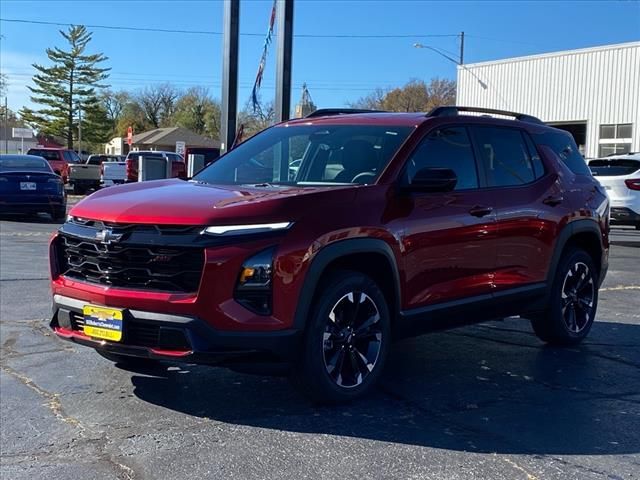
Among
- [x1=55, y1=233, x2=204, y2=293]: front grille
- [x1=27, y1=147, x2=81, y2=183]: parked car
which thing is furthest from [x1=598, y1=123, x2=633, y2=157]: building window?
[x1=55, y1=233, x2=204, y2=293]: front grille

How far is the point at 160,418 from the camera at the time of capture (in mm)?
4621

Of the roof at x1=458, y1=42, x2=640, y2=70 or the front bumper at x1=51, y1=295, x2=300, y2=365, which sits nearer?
the front bumper at x1=51, y1=295, x2=300, y2=365

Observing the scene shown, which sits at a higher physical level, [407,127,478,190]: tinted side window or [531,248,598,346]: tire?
[407,127,478,190]: tinted side window

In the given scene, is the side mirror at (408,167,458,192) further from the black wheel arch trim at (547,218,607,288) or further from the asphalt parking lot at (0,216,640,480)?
the black wheel arch trim at (547,218,607,288)

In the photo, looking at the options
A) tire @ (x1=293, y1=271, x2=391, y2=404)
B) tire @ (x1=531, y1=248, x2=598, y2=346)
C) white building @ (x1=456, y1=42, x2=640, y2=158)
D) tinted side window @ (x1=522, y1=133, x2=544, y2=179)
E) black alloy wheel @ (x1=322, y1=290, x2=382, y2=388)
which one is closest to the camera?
tire @ (x1=293, y1=271, x2=391, y2=404)

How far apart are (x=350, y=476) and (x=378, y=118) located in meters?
2.89

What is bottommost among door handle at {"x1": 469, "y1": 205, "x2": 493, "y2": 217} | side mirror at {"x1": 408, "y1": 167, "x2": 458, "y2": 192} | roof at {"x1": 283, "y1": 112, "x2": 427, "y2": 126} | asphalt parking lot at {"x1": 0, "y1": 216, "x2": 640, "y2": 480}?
asphalt parking lot at {"x1": 0, "y1": 216, "x2": 640, "y2": 480}

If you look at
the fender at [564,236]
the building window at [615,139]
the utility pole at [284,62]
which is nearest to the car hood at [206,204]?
the fender at [564,236]

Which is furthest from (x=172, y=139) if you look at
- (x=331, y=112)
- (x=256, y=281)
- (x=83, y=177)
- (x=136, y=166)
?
(x=256, y=281)

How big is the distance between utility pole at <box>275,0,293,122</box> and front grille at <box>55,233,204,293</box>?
12559 millimetres

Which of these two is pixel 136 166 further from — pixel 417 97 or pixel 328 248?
pixel 417 97

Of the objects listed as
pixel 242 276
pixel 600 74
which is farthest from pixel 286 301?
pixel 600 74

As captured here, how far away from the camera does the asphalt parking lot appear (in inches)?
154

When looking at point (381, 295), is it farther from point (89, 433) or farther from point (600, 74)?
point (600, 74)
